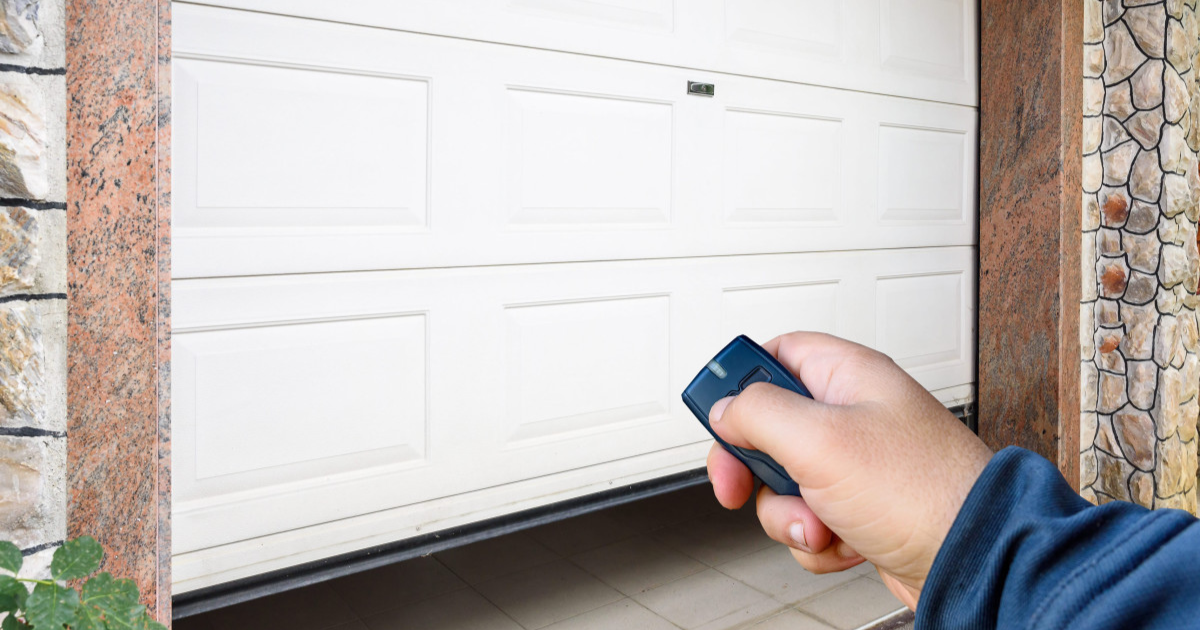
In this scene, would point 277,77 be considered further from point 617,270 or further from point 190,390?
point 617,270

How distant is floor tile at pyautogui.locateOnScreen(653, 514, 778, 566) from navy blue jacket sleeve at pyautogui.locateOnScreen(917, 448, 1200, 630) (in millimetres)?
2156

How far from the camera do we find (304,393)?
168 cm

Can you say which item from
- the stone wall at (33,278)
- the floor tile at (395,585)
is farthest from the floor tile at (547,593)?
the stone wall at (33,278)

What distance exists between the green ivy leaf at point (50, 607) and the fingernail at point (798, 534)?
723 millimetres

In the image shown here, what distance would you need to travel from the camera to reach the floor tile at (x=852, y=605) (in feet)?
7.29

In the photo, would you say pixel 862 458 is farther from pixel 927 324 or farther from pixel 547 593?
pixel 927 324

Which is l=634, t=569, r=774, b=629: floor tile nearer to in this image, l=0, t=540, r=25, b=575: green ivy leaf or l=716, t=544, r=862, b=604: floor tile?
l=716, t=544, r=862, b=604: floor tile

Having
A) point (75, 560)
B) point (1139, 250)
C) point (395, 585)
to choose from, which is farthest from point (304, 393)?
point (1139, 250)

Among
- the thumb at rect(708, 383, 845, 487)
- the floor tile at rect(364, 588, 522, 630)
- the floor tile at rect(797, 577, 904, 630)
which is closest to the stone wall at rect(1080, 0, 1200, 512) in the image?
the floor tile at rect(797, 577, 904, 630)

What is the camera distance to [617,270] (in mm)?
2113

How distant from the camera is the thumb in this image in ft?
2.12

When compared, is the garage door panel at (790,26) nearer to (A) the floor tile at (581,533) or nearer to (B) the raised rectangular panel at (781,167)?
(B) the raised rectangular panel at (781,167)

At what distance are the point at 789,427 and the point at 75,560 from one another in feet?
2.55

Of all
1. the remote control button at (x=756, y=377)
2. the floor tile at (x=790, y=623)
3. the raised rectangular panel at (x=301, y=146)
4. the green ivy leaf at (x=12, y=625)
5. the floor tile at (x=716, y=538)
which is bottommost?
the floor tile at (x=790, y=623)
